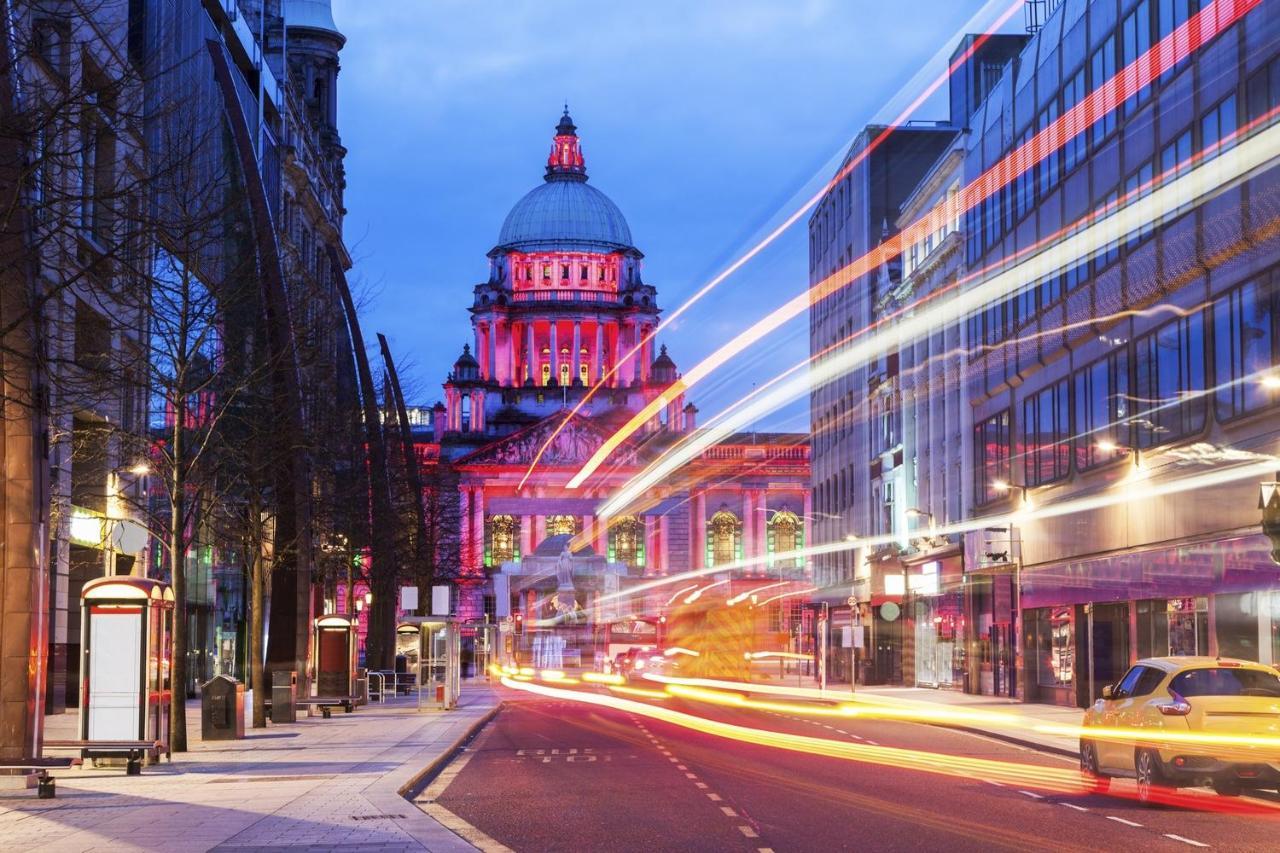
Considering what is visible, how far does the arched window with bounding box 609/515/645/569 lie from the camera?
183375 millimetres

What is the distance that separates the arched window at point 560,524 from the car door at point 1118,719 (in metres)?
161

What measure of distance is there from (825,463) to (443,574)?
2097 cm

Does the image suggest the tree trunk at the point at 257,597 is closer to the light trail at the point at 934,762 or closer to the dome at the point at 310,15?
the light trail at the point at 934,762

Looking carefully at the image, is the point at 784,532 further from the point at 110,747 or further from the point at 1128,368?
the point at 110,747

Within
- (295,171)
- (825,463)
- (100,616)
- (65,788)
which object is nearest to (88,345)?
(100,616)

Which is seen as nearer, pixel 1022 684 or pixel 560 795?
pixel 560 795

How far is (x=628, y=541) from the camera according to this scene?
185 metres

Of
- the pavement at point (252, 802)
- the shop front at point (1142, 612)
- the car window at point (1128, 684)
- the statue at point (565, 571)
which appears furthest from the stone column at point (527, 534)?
the car window at point (1128, 684)

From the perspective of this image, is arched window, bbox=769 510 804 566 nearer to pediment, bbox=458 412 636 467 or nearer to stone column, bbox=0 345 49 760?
pediment, bbox=458 412 636 467

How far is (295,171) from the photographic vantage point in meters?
81.7

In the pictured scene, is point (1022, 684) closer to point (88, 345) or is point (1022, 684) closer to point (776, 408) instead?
point (88, 345)

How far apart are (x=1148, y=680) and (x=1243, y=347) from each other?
14576 mm

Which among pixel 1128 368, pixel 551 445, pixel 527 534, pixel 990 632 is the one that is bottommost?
pixel 990 632

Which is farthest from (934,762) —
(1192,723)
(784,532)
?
(784,532)
